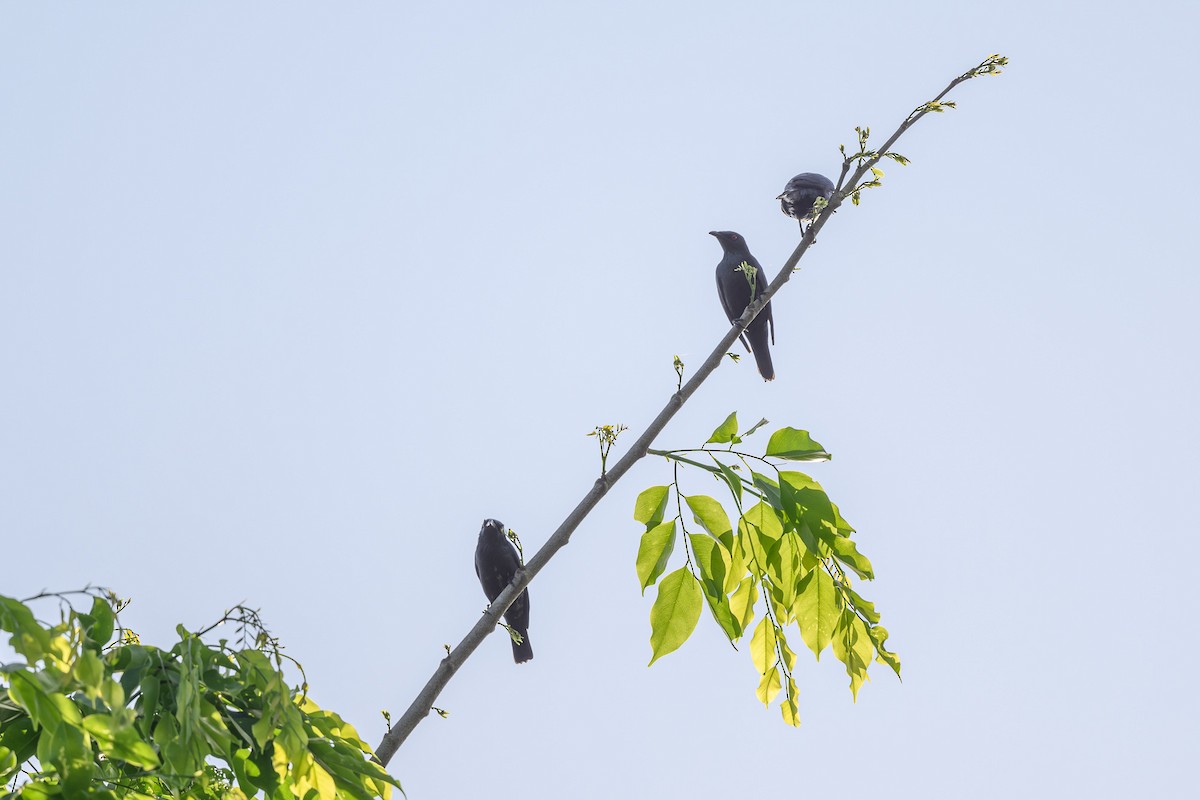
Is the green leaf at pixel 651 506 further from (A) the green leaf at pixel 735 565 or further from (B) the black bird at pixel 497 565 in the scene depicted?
(B) the black bird at pixel 497 565

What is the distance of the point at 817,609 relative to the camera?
10.2 feet

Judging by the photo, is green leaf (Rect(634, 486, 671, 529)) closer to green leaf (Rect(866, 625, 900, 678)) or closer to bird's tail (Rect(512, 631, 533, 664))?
green leaf (Rect(866, 625, 900, 678))

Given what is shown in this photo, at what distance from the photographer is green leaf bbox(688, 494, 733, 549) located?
3076 mm

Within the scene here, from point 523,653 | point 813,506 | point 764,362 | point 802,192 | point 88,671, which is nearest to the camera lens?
point 88,671

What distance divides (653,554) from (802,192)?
229 inches

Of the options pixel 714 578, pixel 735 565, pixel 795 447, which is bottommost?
pixel 714 578

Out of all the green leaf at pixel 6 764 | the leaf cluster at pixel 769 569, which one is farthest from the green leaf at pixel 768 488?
the green leaf at pixel 6 764

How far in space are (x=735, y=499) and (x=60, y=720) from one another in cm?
170

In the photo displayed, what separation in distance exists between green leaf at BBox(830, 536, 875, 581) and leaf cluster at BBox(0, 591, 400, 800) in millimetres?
1218

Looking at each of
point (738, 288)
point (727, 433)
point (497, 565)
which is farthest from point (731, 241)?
point (727, 433)

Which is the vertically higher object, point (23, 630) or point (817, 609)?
point (817, 609)

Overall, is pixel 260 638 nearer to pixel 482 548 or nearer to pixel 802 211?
pixel 802 211

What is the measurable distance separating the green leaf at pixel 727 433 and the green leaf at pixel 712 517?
0.15 m

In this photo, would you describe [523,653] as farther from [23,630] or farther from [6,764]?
[23,630]
